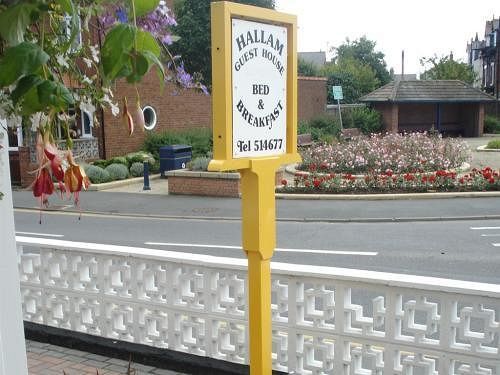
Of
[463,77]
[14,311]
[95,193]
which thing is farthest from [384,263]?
[463,77]

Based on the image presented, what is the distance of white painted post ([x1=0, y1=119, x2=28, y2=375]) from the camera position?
126 inches

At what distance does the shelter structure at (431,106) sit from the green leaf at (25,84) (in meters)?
34.9

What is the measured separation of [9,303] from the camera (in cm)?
328

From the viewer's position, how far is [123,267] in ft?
15.5

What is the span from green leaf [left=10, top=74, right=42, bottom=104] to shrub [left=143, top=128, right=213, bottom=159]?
22807 mm

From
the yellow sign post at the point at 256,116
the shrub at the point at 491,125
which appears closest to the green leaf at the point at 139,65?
the yellow sign post at the point at 256,116

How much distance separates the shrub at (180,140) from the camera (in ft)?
79.4

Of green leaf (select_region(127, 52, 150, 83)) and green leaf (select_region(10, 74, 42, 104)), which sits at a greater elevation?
green leaf (select_region(127, 52, 150, 83))

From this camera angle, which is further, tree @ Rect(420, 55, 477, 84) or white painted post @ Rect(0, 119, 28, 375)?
tree @ Rect(420, 55, 477, 84)

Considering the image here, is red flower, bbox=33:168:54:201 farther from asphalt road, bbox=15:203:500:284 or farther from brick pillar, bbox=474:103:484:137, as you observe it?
brick pillar, bbox=474:103:484:137

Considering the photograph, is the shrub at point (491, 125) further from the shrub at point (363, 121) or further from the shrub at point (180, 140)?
the shrub at point (180, 140)

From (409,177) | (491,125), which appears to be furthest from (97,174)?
(491,125)

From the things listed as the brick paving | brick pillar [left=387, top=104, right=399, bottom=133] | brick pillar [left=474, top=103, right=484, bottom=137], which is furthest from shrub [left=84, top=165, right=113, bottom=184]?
brick pillar [left=474, top=103, right=484, bottom=137]

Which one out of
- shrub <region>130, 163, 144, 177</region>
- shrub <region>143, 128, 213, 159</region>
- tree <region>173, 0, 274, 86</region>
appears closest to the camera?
A: shrub <region>130, 163, 144, 177</region>
